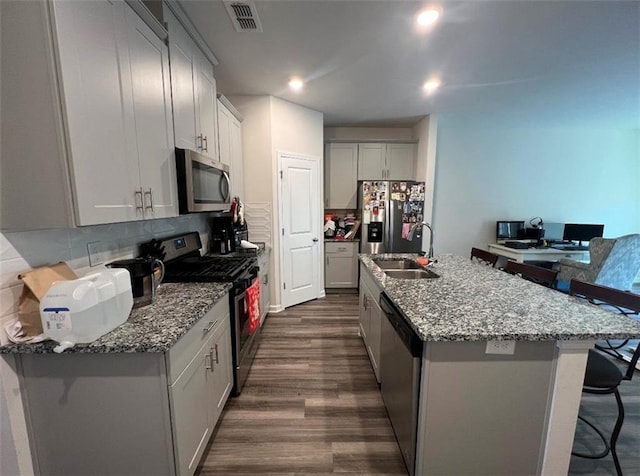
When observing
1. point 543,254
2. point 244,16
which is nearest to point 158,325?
point 244,16

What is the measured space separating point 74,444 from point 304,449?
3.75ft

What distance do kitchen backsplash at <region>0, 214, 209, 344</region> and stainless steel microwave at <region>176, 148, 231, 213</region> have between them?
368 mm

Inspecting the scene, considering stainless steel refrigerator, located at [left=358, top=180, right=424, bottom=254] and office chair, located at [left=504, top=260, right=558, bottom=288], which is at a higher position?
stainless steel refrigerator, located at [left=358, top=180, right=424, bottom=254]

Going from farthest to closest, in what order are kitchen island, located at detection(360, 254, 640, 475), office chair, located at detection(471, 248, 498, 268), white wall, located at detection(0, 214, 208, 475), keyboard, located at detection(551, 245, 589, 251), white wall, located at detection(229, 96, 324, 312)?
1. keyboard, located at detection(551, 245, 589, 251)
2. white wall, located at detection(229, 96, 324, 312)
3. office chair, located at detection(471, 248, 498, 268)
4. kitchen island, located at detection(360, 254, 640, 475)
5. white wall, located at detection(0, 214, 208, 475)

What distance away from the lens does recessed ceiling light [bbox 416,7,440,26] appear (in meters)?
1.74

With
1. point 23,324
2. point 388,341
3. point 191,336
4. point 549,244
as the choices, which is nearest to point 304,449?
point 388,341

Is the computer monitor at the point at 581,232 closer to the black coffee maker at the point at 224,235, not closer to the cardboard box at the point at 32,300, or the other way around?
the black coffee maker at the point at 224,235

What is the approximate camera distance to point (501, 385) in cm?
122

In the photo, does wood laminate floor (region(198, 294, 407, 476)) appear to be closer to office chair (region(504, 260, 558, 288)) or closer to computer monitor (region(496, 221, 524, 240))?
office chair (region(504, 260, 558, 288))

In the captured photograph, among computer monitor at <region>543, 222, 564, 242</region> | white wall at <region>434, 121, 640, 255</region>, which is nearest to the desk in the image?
computer monitor at <region>543, 222, 564, 242</region>

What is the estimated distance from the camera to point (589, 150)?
465cm

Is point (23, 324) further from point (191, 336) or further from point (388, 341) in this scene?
point (388, 341)

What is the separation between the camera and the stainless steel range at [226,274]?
1.83 m

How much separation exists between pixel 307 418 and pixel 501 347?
1.34m
